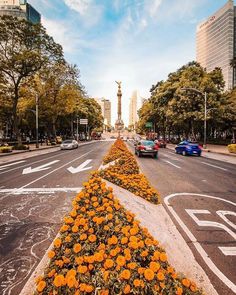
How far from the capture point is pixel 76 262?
8.91 feet

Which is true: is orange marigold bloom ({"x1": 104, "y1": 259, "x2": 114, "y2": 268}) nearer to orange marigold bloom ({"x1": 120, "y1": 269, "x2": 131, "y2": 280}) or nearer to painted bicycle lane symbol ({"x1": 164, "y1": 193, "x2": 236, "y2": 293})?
orange marigold bloom ({"x1": 120, "y1": 269, "x2": 131, "y2": 280})

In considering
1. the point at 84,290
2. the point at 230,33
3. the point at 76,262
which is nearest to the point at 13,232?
the point at 76,262

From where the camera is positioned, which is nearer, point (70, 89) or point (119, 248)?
point (119, 248)

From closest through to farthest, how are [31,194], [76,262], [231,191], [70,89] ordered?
[76,262] < [31,194] < [231,191] < [70,89]

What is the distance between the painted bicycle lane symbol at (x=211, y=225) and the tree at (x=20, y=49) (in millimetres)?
32781

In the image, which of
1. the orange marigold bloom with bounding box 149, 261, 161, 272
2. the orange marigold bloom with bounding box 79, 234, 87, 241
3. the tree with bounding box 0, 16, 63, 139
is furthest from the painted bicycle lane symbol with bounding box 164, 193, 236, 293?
the tree with bounding box 0, 16, 63, 139

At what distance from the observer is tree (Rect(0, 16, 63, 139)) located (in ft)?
113

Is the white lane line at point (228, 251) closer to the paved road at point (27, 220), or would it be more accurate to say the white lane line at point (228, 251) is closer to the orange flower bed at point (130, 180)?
the orange flower bed at point (130, 180)

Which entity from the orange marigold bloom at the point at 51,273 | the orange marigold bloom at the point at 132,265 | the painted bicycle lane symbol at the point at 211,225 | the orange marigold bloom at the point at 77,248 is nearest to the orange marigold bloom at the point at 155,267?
the orange marigold bloom at the point at 132,265

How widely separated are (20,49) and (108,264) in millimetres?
39241

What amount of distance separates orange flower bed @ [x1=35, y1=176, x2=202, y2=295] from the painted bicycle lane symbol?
166 centimetres

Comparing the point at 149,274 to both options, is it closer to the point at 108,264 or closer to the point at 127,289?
the point at 127,289

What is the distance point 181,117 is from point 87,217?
41595mm

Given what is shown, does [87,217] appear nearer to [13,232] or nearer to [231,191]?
[13,232]
